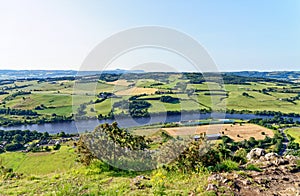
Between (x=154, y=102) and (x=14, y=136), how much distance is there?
42074 mm

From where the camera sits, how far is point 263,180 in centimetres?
650

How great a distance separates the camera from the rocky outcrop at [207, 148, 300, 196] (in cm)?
589

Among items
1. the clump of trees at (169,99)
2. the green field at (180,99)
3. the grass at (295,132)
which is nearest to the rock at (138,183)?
the green field at (180,99)

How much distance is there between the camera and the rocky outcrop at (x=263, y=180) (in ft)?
19.3

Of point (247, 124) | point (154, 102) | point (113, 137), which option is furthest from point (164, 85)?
point (113, 137)

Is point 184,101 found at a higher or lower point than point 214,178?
lower

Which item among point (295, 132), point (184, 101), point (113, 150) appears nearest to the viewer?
point (113, 150)

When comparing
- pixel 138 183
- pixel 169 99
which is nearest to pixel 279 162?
pixel 138 183

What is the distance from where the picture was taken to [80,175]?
26.4 feet

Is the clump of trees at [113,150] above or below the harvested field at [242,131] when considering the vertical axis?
above

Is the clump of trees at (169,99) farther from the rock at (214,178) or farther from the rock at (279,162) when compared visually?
the rock at (214,178)

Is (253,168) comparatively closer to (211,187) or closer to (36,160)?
(211,187)

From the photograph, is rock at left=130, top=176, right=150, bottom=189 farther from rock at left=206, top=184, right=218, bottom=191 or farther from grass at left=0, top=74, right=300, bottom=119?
grass at left=0, top=74, right=300, bottom=119

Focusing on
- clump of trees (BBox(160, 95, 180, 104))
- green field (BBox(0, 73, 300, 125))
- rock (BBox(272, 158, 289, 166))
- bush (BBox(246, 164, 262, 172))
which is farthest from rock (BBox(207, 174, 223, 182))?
clump of trees (BBox(160, 95, 180, 104))
